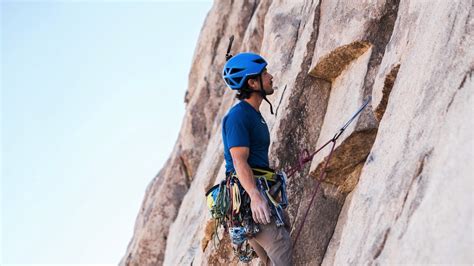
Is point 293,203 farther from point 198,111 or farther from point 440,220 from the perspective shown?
point 198,111

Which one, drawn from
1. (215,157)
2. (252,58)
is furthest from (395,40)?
(215,157)

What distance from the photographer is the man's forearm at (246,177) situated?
7344 millimetres

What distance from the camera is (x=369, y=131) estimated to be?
8516 millimetres

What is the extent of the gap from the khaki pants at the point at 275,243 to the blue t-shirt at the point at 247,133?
2.36 feet

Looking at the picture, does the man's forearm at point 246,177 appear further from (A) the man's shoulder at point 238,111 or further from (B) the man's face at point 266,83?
(B) the man's face at point 266,83

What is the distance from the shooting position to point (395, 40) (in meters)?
8.12

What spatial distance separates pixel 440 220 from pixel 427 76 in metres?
1.89

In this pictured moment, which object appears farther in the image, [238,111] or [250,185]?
[238,111]

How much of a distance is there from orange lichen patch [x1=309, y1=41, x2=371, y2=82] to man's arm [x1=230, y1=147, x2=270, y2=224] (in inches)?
102

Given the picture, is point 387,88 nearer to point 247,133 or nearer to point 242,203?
point 247,133

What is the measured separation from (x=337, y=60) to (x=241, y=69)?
6.75ft

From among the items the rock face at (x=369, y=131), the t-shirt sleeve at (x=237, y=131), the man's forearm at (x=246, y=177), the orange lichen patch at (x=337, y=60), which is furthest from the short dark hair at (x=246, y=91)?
the orange lichen patch at (x=337, y=60)

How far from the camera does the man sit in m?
7.40

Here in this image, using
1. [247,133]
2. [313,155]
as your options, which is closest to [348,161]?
[313,155]
